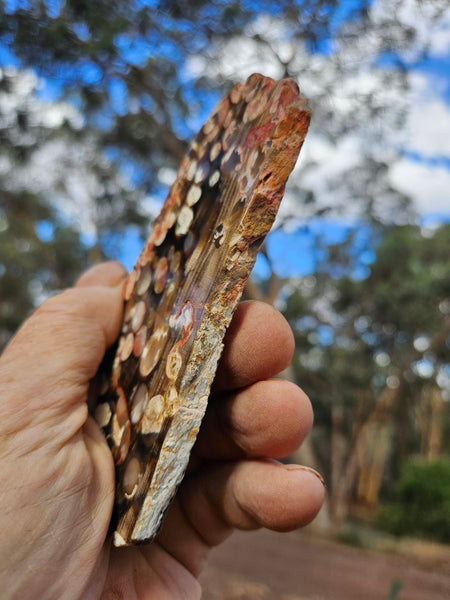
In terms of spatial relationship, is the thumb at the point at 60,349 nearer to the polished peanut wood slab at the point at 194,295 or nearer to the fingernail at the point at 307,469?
the polished peanut wood slab at the point at 194,295

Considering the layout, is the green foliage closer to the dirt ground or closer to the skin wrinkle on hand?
the dirt ground

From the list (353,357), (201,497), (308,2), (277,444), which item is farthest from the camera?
(353,357)

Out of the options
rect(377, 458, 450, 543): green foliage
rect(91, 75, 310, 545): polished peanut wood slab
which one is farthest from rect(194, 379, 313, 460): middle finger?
rect(377, 458, 450, 543): green foliage

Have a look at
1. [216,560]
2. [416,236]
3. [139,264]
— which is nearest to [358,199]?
[416,236]

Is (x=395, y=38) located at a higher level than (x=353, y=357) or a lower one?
higher

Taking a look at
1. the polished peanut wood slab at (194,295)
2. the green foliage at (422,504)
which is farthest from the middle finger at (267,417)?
the green foliage at (422,504)

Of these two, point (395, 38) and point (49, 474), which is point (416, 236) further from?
point (49, 474)

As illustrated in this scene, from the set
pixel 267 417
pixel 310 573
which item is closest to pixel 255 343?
pixel 267 417
